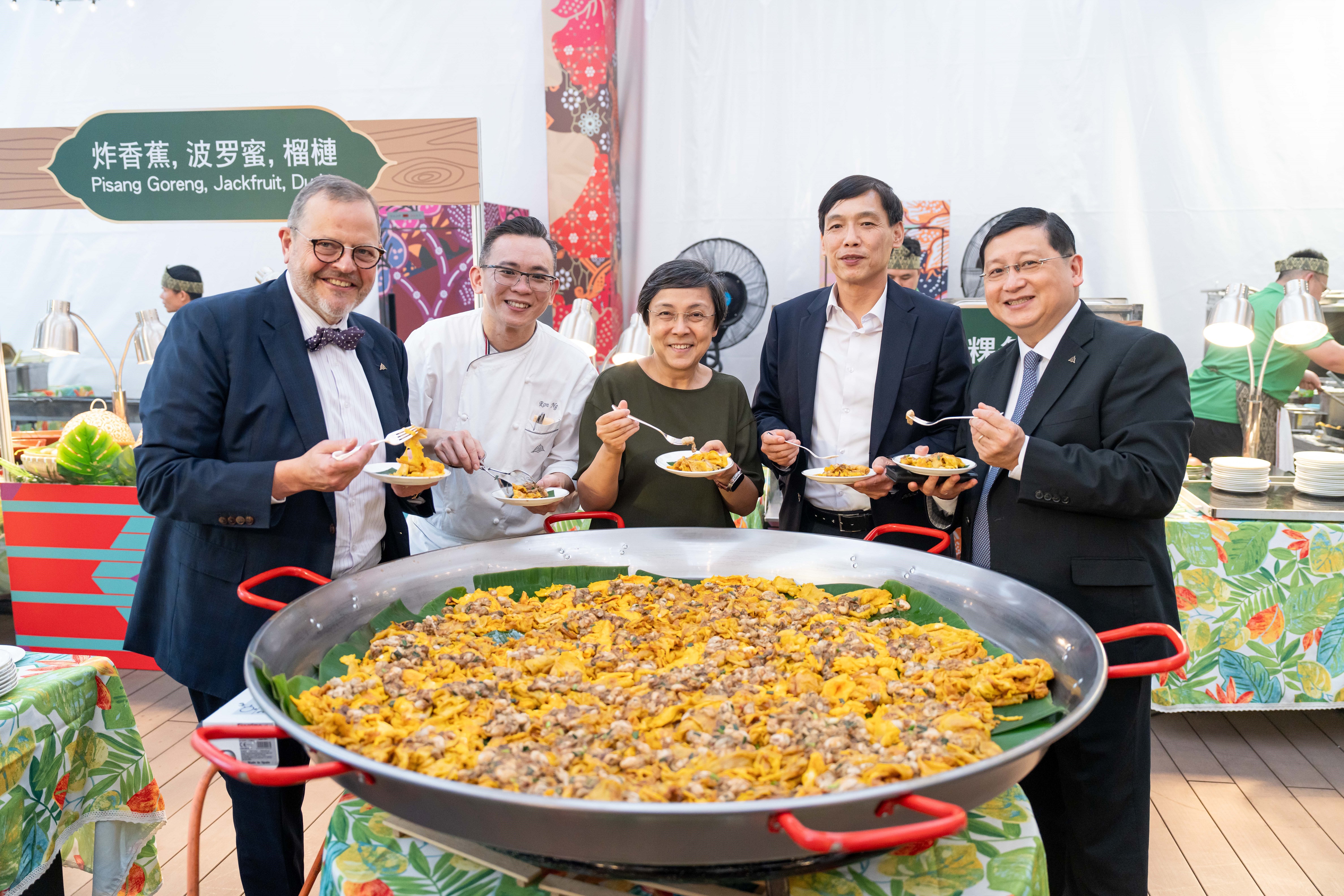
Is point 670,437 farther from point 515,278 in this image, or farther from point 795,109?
point 795,109

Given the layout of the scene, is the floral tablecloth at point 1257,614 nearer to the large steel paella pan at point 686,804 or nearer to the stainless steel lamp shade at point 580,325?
the large steel paella pan at point 686,804

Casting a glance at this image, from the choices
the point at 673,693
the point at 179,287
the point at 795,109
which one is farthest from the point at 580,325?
the point at 673,693

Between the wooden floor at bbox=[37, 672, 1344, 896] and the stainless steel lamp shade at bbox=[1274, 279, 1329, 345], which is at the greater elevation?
the stainless steel lamp shade at bbox=[1274, 279, 1329, 345]

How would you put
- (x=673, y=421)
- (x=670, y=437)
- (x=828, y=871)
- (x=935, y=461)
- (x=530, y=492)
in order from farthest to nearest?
(x=673, y=421)
(x=670, y=437)
(x=530, y=492)
(x=935, y=461)
(x=828, y=871)

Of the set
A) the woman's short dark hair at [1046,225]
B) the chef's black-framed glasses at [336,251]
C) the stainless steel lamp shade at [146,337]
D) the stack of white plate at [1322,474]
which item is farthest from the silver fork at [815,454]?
the stainless steel lamp shade at [146,337]

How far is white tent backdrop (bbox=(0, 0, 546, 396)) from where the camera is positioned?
5.79 meters

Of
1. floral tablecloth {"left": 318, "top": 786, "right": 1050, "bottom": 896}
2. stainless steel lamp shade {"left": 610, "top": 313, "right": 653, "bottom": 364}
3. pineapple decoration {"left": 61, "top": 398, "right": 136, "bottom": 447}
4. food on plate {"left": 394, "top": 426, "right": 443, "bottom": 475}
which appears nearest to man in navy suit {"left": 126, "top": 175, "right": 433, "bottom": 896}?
food on plate {"left": 394, "top": 426, "right": 443, "bottom": 475}

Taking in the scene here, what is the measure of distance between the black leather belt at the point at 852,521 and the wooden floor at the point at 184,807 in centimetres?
181

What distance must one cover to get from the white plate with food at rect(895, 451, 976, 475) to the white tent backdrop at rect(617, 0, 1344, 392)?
3.67m

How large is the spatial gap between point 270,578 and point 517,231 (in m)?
1.36

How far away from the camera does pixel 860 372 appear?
107 inches

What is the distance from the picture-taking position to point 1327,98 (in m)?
5.18

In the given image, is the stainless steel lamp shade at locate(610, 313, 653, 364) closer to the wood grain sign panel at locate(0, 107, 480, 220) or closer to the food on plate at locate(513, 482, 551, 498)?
the wood grain sign panel at locate(0, 107, 480, 220)

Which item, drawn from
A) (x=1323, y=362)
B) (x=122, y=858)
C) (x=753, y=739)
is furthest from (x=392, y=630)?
(x=1323, y=362)
